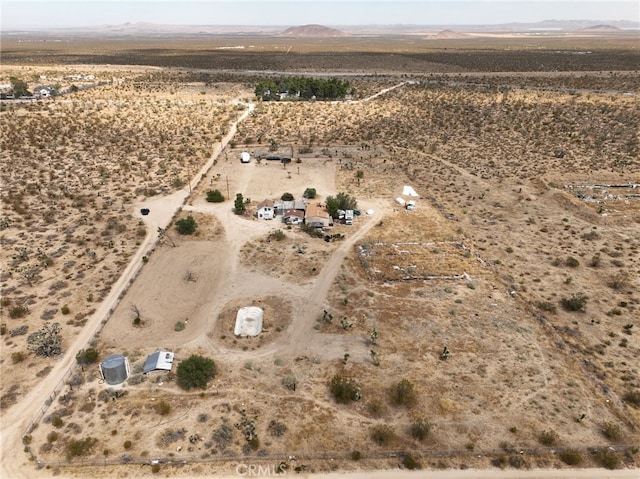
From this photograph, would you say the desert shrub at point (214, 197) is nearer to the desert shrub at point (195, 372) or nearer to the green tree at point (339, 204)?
the green tree at point (339, 204)

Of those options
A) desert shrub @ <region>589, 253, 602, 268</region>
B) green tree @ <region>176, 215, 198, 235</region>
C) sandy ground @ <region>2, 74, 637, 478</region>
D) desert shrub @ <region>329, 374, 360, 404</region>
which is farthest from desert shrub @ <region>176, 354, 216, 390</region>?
desert shrub @ <region>589, 253, 602, 268</region>

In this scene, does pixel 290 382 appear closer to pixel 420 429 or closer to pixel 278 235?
pixel 420 429

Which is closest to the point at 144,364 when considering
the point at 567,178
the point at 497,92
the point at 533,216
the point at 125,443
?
the point at 125,443

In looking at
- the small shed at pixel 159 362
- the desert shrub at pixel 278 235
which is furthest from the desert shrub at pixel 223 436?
the desert shrub at pixel 278 235

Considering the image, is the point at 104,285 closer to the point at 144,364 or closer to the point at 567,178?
the point at 144,364

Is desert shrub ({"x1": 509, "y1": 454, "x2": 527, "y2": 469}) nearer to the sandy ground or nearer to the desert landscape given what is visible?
the desert landscape

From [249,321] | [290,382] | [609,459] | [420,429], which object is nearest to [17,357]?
[249,321]
